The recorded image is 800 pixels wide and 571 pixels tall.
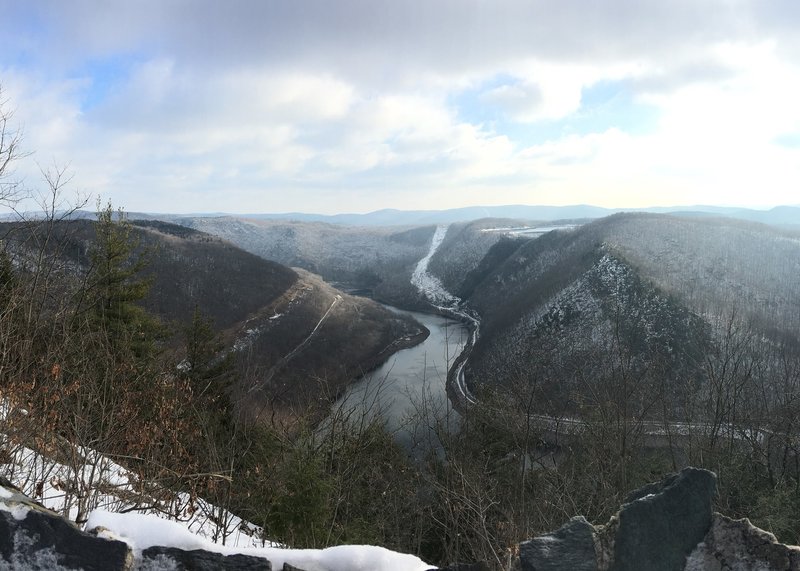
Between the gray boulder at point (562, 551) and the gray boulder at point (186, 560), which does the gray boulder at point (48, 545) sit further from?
the gray boulder at point (562, 551)

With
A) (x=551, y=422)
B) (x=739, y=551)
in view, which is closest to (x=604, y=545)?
(x=739, y=551)

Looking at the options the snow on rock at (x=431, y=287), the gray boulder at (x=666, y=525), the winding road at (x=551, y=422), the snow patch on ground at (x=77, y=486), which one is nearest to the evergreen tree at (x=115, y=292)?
the snow patch on ground at (x=77, y=486)

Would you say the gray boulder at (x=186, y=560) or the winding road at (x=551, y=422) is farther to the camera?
the winding road at (x=551, y=422)

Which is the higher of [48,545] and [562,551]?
[48,545]

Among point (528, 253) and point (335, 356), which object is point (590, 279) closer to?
point (335, 356)

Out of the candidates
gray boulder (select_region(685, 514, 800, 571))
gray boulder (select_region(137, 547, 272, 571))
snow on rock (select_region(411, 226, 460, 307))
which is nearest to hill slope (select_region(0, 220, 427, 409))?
snow on rock (select_region(411, 226, 460, 307))

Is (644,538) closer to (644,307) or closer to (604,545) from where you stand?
(604,545)
